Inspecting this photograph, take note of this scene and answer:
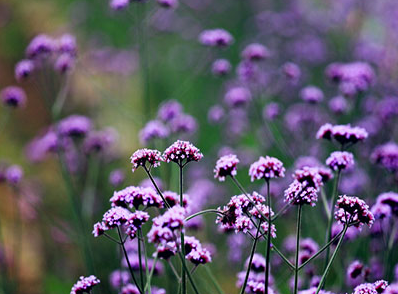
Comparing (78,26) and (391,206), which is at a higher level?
(78,26)

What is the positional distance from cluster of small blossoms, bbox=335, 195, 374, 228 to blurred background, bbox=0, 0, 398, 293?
904 millimetres

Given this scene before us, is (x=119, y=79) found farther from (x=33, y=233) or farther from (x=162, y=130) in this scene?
(x=162, y=130)

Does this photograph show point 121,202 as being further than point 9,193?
No

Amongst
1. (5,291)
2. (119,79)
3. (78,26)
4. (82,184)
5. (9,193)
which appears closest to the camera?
(5,291)

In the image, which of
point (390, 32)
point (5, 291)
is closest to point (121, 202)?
point (5, 291)

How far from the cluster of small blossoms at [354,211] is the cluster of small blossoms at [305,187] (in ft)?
0.39

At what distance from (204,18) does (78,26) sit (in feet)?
6.74

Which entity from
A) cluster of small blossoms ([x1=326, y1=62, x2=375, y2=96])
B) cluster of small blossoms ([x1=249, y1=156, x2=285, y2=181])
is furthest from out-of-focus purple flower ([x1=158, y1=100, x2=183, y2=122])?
cluster of small blossoms ([x1=249, y1=156, x2=285, y2=181])

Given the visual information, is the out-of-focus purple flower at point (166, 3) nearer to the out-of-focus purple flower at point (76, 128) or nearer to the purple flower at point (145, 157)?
the out-of-focus purple flower at point (76, 128)

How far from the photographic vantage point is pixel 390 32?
6.23 m

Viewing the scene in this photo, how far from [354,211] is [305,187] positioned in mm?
204

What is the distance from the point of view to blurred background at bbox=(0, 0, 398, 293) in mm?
3576

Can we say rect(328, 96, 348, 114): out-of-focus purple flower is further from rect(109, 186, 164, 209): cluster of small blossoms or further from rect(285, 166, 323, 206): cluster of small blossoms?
rect(109, 186, 164, 209): cluster of small blossoms

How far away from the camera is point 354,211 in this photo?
1.66 metres
